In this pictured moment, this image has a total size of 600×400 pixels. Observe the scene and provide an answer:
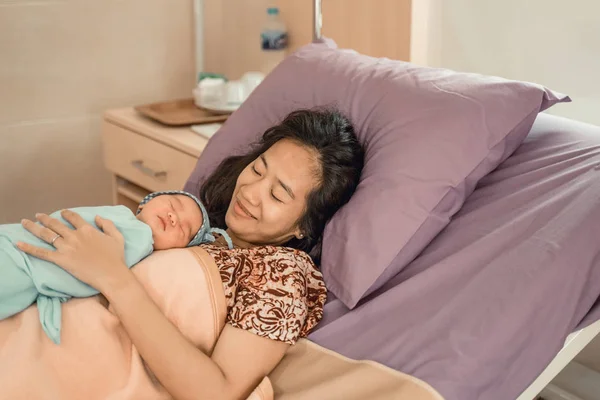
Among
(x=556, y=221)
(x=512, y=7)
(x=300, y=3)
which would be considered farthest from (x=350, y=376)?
(x=300, y=3)

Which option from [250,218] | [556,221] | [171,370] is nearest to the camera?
[171,370]

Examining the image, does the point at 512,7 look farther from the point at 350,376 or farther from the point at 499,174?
the point at 350,376

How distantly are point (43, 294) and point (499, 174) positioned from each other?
2.73 ft

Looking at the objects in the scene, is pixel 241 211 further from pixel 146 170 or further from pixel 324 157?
pixel 146 170

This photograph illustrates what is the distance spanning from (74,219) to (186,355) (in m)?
0.32

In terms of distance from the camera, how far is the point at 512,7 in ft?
6.31

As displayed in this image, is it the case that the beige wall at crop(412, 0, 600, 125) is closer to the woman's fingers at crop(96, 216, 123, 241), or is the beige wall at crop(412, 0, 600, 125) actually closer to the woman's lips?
the woman's lips

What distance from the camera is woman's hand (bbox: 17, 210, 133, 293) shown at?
3.91ft

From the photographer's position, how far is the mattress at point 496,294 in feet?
3.87

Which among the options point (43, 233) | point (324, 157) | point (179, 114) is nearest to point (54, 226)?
point (43, 233)

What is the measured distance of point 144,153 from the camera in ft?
7.75

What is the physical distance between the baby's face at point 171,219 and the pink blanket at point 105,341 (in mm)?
76

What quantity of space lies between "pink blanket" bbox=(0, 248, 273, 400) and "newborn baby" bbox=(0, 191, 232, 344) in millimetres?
18

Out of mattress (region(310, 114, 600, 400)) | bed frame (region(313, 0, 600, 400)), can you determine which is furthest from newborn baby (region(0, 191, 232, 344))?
bed frame (region(313, 0, 600, 400))
